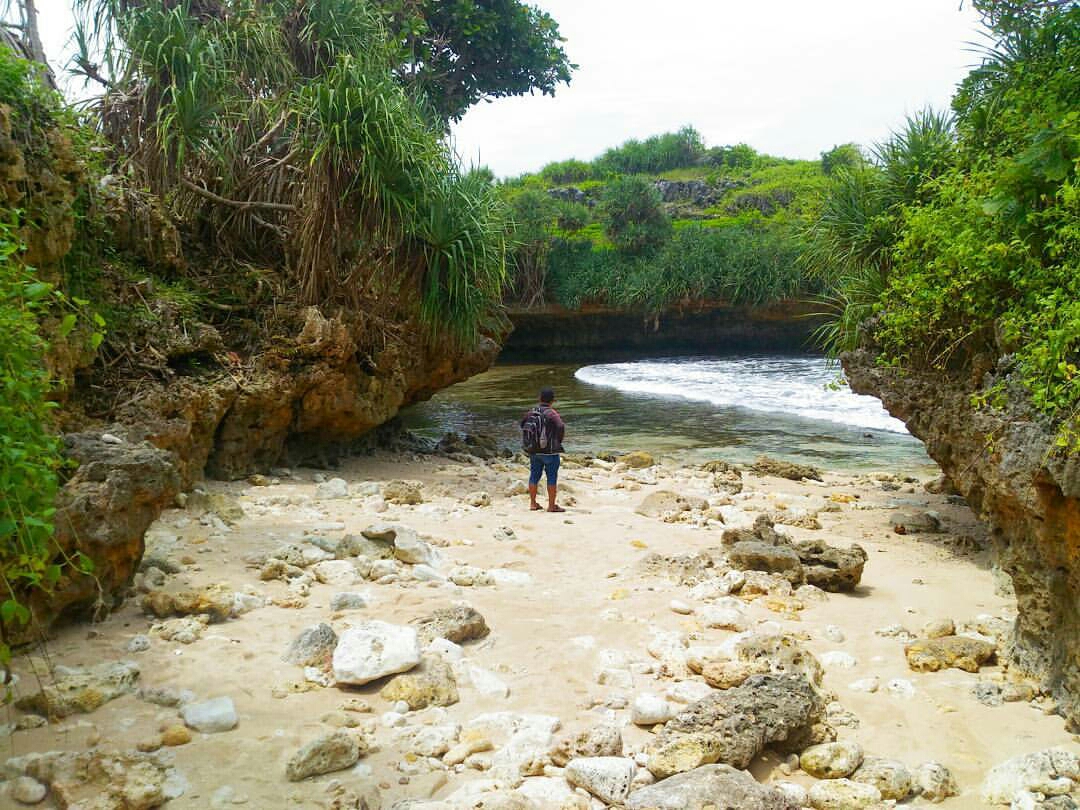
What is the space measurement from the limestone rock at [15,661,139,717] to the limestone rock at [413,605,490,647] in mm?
1323

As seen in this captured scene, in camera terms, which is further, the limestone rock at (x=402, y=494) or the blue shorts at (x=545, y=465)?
the blue shorts at (x=545, y=465)

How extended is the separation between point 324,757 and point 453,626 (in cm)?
123

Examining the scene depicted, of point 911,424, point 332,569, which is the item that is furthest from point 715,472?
point 332,569

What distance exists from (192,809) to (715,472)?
27.6ft

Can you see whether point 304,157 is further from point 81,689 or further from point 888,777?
point 888,777

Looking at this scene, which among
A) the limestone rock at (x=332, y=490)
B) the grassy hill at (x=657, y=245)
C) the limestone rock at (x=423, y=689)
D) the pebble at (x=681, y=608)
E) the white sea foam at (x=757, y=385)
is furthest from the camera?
the grassy hill at (x=657, y=245)

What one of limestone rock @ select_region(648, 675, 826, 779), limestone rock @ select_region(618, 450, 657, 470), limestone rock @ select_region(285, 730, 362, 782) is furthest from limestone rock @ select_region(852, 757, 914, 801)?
limestone rock @ select_region(618, 450, 657, 470)

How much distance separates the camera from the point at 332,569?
5070mm

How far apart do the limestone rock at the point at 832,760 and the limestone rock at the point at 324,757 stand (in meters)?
1.74

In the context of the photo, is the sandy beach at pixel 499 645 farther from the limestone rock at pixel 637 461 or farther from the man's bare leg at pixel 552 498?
the limestone rock at pixel 637 461

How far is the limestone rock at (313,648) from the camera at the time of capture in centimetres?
382

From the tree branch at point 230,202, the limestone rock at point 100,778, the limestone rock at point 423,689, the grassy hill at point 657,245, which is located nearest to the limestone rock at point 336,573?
the limestone rock at point 423,689

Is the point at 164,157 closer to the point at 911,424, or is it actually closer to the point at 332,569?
the point at 332,569

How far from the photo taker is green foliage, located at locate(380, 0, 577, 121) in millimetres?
18484
